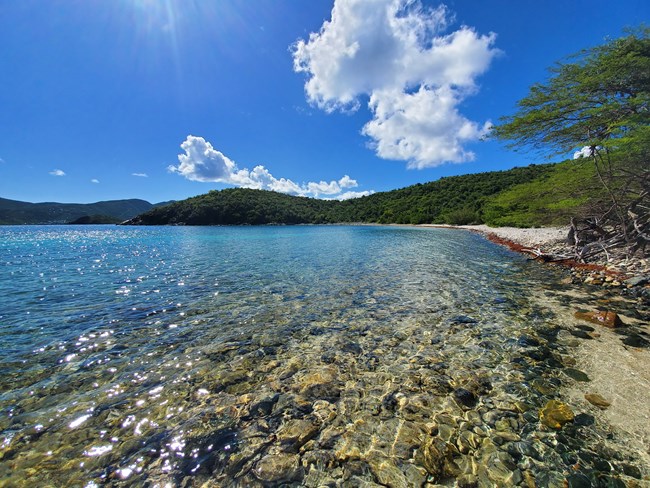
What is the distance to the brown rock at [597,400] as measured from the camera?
4.88 metres

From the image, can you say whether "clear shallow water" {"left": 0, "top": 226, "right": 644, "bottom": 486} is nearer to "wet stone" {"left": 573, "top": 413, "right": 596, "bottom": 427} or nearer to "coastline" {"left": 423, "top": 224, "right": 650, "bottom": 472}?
"wet stone" {"left": 573, "top": 413, "right": 596, "bottom": 427}

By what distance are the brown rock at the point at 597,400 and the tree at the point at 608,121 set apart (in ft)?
43.3

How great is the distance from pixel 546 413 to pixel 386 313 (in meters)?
5.45

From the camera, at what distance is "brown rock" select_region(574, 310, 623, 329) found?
26.7 ft

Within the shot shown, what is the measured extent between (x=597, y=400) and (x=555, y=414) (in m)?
1.08

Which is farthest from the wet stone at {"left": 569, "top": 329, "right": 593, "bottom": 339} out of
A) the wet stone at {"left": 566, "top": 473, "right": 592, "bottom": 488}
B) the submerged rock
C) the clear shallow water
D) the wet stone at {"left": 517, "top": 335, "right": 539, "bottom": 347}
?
the wet stone at {"left": 566, "top": 473, "right": 592, "bottom": 488}

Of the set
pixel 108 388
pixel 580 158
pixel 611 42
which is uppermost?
pixel 611 42

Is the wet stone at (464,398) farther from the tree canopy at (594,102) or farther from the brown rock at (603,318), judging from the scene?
the tree canopy at (594,102)

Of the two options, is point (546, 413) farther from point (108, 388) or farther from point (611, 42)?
point (611, 42)

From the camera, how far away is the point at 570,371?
597 cm

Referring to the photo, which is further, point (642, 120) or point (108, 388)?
point (642, 120)

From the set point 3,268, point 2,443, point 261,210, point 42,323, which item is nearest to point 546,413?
point 2,443

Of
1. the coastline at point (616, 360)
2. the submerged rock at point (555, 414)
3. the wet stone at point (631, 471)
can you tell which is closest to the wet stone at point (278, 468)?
the submerged rock at point (555, 414)

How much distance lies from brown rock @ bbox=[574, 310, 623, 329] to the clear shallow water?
3.31 ft
